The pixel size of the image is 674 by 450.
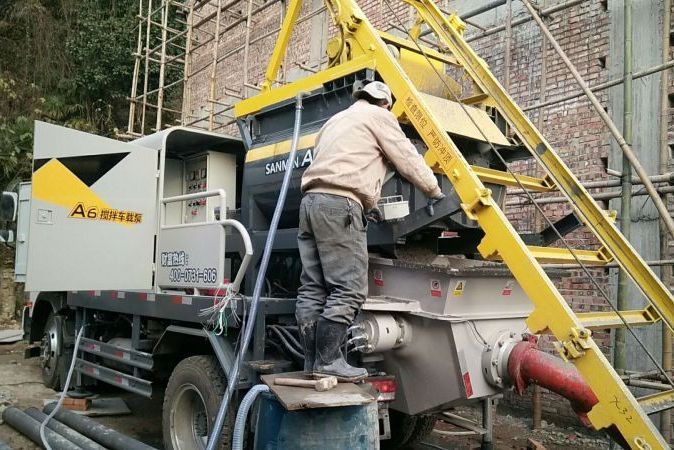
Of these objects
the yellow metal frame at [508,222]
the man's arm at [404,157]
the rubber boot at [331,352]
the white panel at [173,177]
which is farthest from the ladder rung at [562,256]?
the white panel at [173,177]

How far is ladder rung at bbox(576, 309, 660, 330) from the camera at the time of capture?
3154 millimetres

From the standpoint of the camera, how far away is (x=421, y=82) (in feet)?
14.1

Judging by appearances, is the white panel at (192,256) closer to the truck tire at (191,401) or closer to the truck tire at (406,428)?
the truck tire at (191,401)

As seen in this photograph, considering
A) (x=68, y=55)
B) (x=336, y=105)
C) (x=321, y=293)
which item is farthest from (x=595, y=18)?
(x=68, y=55)

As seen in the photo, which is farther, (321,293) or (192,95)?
(192,95)

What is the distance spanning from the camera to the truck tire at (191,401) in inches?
155

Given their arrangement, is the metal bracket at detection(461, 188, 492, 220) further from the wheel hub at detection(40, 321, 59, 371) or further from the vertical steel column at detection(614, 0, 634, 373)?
the wheel hub at detection(40, 321, 59, 371)

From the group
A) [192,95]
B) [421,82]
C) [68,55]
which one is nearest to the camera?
[421,82]

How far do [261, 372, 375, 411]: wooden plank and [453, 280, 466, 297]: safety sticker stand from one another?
32.4 inches

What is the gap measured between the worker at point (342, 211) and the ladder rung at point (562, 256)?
0.64 meters

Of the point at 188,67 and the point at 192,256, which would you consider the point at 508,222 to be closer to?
the point at 192,256

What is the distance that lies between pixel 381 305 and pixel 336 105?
1449 mm

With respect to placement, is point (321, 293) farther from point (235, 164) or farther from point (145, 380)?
point (235, 164)

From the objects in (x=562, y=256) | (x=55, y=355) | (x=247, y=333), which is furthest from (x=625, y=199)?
(x=55, y=355)
